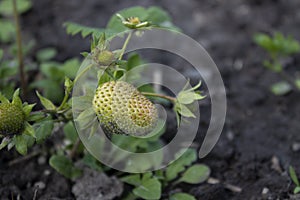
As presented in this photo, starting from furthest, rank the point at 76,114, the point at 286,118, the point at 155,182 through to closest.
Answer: the point at 286,118 < the point at 155,182 < the point at 76,114

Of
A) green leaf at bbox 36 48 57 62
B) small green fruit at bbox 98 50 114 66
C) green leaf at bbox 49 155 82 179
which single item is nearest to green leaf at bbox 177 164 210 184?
green leaf at bbox 49 155 82 179

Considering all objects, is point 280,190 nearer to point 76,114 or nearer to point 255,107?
point 255,107

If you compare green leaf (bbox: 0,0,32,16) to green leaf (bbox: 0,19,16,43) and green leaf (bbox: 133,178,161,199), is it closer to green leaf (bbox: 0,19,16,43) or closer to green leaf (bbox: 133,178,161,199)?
green leaf (bbox: 0,19,16,43)

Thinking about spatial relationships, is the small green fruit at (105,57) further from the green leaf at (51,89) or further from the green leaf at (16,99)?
the green leaf at (51,89)

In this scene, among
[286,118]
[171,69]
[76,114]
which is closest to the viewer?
[76,114]

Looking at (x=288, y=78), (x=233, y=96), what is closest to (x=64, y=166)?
(x=233, y=96)

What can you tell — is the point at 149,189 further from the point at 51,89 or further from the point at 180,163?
the point at 51,89

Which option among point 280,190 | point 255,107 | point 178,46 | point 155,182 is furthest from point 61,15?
point 280,190

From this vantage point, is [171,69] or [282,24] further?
[282,24]
